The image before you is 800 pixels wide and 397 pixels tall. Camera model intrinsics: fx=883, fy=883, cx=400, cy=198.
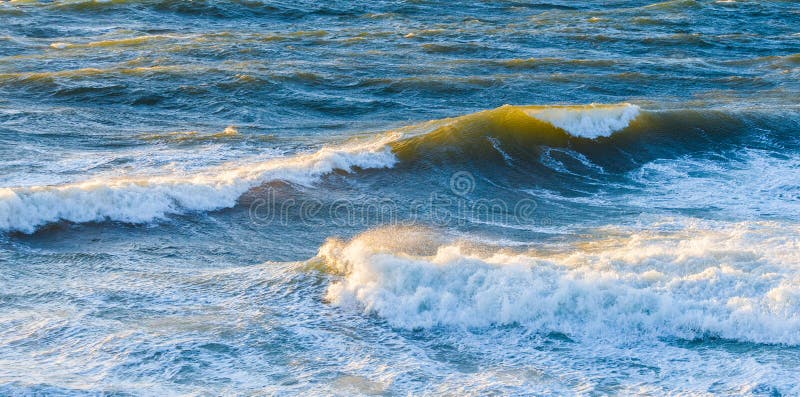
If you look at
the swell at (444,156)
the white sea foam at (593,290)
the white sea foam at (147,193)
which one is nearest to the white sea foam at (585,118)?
the swell at (444,156)

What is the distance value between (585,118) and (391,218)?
6.27 metres

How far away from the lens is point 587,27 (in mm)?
30078

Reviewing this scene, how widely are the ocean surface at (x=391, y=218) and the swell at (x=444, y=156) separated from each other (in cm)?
5

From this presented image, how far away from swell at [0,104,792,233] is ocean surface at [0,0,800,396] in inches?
2.0

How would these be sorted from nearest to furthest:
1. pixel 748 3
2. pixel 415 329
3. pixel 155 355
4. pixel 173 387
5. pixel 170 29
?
pixel 173 387 < pixel 155 355 < pixel 415 329 < pixel 170 29 < pixel 748 3

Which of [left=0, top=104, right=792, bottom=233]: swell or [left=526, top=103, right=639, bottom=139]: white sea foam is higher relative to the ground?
[left=526, top=103, right=639, bottom=139]: white sea foam

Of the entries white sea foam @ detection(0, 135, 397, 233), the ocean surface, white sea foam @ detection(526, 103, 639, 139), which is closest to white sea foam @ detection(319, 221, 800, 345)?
the ocean surface

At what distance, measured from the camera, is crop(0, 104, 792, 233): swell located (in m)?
12.0

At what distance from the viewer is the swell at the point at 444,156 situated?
12039mm

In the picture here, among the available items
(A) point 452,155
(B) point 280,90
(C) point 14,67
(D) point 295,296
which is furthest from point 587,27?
(D) point 295,296

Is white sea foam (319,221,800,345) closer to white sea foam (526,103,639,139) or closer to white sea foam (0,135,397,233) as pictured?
white sea foam (0,135,397,233)

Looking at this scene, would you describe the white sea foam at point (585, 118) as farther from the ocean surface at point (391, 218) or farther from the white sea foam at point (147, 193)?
the white sea foam at point (147, 193)

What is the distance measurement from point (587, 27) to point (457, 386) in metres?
24.5

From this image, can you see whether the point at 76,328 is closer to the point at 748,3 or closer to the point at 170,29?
the point at 170,29
